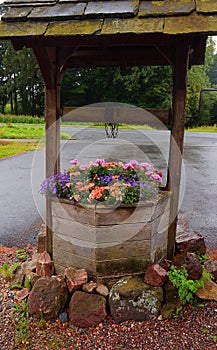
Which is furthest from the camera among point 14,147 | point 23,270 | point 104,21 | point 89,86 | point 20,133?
point 20,133

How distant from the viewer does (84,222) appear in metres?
2.50

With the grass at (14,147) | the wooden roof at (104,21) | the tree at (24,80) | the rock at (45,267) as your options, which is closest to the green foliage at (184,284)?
the rock at (45,267)

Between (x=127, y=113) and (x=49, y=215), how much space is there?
1145mm

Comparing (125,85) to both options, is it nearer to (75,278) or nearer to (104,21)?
(104,21)

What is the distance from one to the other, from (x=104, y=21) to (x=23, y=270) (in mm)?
2244

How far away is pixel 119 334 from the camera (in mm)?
2225

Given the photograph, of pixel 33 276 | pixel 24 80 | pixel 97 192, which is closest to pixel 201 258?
pixel 97 192

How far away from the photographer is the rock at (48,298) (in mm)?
2375

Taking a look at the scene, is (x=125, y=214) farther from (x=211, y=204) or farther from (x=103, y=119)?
(x=211, y=204)

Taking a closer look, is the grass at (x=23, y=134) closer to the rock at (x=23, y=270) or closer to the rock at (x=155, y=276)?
the rock at (x=23, y=270)

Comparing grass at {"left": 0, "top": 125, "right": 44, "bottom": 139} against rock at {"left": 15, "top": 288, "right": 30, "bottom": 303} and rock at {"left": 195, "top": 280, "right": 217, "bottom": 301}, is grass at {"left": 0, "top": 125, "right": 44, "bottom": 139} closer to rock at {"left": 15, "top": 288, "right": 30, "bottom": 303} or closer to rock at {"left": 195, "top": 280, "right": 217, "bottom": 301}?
rock at {"left": 15, "top": 288, "right": 30, "bottom": 303}

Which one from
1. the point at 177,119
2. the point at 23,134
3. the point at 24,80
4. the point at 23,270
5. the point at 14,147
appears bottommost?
the point at 23,270

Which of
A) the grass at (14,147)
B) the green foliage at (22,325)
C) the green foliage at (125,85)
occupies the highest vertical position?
the green foliage at (125,85)

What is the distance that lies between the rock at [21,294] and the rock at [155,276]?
3.37ft
